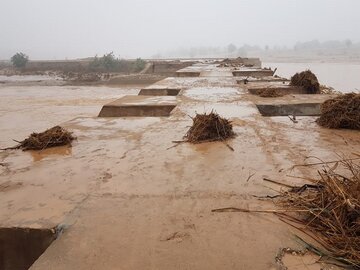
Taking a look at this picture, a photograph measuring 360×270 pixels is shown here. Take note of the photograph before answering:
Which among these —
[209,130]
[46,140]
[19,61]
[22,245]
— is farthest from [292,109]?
[19,61]

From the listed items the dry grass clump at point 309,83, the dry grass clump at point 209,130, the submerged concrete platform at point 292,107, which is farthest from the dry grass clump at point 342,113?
the dry grass clump at point 309,83

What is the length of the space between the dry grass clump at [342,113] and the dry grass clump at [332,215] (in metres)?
2.46

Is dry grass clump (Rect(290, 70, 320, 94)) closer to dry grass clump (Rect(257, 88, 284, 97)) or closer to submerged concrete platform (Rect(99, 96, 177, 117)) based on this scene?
dry grass clump (Rect(257, 88, 284, 97))

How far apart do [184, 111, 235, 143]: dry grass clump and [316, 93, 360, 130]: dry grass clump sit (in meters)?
1.52

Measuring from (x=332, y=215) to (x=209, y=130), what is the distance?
238 cm

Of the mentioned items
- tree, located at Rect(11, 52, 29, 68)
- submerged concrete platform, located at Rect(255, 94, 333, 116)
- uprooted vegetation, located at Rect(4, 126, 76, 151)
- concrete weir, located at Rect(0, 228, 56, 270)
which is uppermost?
tree, located at Rect(11, 52, 29, 68)

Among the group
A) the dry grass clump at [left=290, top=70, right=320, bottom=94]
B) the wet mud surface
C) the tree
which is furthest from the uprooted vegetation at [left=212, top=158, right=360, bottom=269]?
the tree

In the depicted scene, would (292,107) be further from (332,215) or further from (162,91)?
(332,215)

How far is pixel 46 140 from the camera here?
14.5 ft

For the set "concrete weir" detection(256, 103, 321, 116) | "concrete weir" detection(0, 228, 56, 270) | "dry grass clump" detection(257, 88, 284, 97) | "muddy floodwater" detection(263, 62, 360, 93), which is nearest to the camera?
"concrete weir" detection(0, 228, 56, 270)

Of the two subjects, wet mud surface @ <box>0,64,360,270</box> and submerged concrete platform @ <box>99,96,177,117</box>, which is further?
submerged concrete platform @ <box>99,96,177,117</box>

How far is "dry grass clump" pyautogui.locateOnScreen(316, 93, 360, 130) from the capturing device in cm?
485

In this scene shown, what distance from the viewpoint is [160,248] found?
2.10 meters

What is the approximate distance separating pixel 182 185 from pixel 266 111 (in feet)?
13.5
